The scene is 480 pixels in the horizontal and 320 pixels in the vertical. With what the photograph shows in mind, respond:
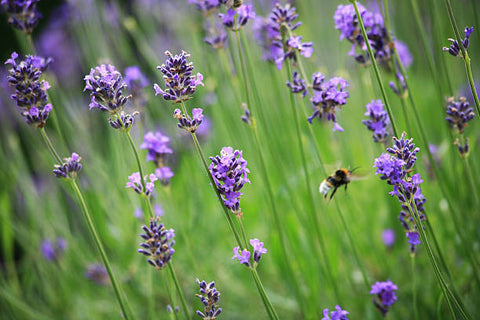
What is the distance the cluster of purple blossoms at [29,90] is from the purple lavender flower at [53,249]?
1.56 meters

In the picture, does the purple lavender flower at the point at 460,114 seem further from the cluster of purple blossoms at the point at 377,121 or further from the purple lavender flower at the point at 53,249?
the purple lavender flower at the point at 53,249

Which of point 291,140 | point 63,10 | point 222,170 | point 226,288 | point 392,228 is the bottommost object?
point 222,170

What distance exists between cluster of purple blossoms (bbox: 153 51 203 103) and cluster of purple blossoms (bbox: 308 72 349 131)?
1.66 ft

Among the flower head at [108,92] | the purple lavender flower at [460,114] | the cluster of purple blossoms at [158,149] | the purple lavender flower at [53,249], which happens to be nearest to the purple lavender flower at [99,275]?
the purple lavender flower at [53,249]

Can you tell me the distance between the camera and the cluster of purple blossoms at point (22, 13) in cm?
166

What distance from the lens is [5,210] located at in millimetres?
2809

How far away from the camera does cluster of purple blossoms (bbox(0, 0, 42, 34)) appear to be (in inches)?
65.5

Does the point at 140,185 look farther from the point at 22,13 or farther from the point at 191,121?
the point at 22,13

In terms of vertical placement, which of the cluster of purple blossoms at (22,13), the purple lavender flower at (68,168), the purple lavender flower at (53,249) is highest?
the cluster of purple blossoms at (22,13)

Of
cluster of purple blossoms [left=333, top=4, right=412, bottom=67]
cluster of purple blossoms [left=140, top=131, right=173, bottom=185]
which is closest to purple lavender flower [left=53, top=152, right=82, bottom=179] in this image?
cluster of purple blossoms [left=140, top=131, right=173, bottom=185]

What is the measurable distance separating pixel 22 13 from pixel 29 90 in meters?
0.57

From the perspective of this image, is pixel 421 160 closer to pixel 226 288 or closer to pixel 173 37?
pixel 226 288

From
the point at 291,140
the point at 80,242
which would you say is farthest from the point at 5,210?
the point at 291,140

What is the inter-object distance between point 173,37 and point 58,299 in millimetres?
2884
